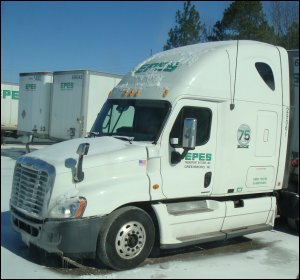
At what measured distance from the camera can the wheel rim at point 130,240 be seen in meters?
5.89

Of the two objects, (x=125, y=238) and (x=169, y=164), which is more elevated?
(x=169, y=164)

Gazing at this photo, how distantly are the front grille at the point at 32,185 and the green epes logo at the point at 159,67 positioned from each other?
2.41 m

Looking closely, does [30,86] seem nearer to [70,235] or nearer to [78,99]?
[78,99]

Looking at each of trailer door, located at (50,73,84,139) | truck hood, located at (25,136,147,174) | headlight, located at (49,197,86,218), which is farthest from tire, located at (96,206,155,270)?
trailer door, located at (50,73,84,139)

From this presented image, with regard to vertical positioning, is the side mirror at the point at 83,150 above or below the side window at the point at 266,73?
below

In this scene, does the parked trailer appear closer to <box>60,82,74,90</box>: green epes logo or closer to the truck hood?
the truck hood

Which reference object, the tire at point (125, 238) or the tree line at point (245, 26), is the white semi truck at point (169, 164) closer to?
the tire at point (125, 238)

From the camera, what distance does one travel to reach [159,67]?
23.6 feet

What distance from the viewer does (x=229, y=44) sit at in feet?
23.8

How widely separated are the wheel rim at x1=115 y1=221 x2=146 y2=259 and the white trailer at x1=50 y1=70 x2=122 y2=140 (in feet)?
29.0

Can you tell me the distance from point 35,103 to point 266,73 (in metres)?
12.3

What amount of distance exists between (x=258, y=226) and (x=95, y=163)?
3.23 meters

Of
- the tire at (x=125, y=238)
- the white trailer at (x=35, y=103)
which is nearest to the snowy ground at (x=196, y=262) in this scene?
the tire at (x=125, y=238)

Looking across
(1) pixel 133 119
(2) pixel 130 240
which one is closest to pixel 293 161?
(1) pixel 133 119
